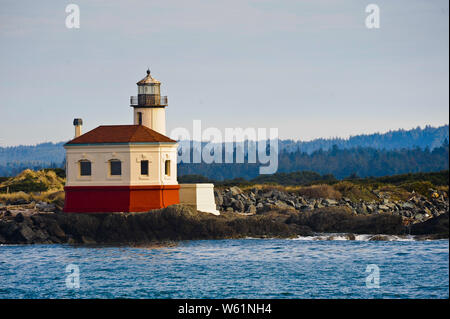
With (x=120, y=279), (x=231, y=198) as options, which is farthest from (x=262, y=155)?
(x=120, y=279)

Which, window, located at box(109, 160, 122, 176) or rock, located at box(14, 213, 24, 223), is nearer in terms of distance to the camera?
window, located at box(109, 160, 122, 176)

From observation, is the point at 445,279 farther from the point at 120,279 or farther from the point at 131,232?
the point at 131,232

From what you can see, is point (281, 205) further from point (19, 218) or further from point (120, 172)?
point (19, 218)

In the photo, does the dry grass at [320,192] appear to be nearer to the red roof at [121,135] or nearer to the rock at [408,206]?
the rock at [408,206]

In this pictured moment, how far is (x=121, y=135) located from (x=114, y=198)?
9.04 feet

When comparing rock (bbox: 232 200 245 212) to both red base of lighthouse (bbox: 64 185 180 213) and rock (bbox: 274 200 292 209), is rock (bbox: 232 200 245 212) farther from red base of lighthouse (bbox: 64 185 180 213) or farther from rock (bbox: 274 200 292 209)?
red base of lighthouse (bbox: 64 185 180 213)

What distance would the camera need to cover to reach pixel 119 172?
3812cm

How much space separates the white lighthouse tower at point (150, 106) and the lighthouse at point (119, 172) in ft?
9.35

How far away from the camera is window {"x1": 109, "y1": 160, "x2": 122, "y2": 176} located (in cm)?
3809

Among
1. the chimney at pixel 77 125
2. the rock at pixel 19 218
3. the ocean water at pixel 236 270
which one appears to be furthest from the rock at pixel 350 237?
the rock at pixel 19 218

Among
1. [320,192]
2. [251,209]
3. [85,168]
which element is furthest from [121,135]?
[320,192]

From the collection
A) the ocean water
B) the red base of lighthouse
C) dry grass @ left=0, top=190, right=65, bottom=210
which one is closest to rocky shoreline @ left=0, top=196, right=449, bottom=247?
the red base of lighthouse

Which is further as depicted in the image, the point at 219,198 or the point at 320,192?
the point at 320,192

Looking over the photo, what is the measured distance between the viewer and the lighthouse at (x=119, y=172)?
37875 millimetres
